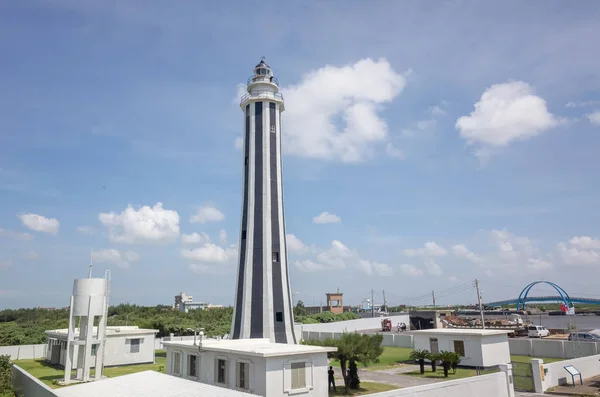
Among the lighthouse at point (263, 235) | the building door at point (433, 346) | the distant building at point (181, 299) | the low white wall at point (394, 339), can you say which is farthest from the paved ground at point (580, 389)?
Result: the distant building at point (181, 299)

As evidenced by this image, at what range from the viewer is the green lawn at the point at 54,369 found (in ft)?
81.3

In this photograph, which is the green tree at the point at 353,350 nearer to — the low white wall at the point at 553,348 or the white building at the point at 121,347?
the white building at the point at 121,347

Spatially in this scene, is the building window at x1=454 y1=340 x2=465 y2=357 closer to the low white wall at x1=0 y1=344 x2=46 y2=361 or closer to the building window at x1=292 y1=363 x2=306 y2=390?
the building window at x1=292 y1=363 x2=306 y2=390

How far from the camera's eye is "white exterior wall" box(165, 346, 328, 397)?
15.9 m

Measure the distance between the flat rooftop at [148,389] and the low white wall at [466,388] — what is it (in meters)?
5.86

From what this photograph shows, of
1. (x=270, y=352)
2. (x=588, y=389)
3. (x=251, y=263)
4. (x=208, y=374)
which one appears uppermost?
(x=251, y=263)

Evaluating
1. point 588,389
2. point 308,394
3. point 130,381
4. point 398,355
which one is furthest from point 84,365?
point 588,389

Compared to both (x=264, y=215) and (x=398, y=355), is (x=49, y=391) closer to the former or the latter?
(x=264, y=215)

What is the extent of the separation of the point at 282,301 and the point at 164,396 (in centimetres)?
1528

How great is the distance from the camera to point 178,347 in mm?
20984

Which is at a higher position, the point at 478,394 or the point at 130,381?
the point at 130,381

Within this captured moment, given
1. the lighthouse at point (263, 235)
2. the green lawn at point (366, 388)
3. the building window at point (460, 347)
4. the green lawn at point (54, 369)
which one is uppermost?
the lighthouse at point (263, 235)

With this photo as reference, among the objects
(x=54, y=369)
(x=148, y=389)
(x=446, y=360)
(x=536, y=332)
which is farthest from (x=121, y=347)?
(x=536, y=332)

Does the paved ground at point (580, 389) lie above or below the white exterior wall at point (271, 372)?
below
